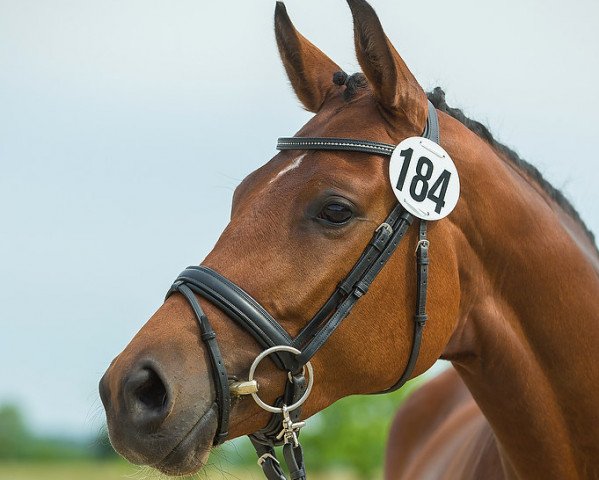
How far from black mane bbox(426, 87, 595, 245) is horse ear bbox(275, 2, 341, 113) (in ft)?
1.74

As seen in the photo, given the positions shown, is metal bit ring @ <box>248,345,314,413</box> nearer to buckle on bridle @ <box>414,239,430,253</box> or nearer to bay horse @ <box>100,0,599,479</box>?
bay horse @ <box>100,0,599,479</box>

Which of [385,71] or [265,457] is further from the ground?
[385,71]

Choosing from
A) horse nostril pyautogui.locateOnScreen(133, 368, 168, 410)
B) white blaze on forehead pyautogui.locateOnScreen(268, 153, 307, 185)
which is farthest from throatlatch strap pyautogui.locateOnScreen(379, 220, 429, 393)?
horse nostril pyautogui.locateOnScreen(133, 368, 168, 410)

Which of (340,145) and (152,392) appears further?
(340,145)

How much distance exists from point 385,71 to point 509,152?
0.91 meters

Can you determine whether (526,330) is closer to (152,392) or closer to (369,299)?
(369,299)

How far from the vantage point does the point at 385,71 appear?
352 centimetres

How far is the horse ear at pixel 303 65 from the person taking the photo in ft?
13.2

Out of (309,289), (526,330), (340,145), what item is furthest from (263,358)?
(526,330)

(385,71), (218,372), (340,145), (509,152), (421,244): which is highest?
(385,71)

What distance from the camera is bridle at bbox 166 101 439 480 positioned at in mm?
3105

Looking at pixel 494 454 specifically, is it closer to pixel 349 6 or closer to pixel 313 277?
pixel 313 277

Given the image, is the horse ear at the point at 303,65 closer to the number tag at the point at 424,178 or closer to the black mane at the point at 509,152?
the black mane at the point at 509,152

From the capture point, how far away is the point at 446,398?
662cm
